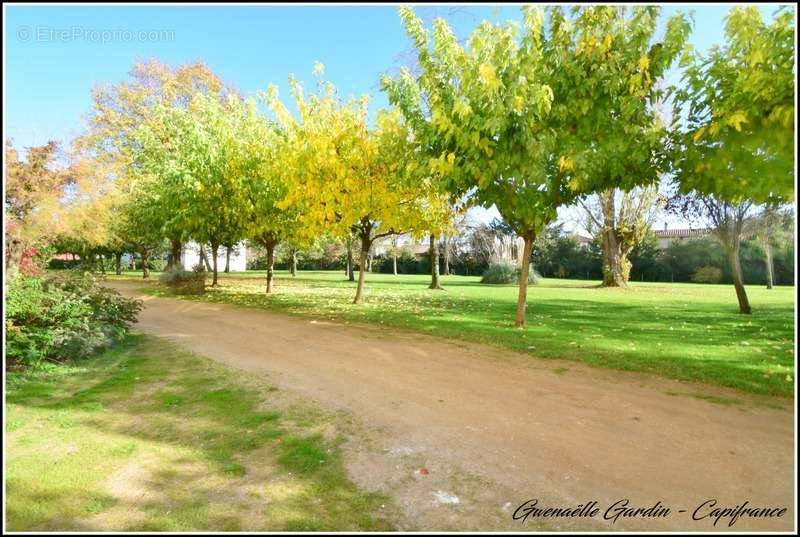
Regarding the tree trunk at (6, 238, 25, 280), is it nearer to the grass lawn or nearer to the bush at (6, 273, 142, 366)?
the bush at (6, 273, 142, 366)

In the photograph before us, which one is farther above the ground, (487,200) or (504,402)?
(487,200)

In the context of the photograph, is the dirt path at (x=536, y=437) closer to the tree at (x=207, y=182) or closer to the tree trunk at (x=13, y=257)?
the tree trunk at (x=13, y=257)

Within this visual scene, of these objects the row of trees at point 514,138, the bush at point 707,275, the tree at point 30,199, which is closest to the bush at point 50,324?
the tree at point 30,199

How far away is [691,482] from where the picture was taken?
323cm

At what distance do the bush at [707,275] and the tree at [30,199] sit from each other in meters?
39.6

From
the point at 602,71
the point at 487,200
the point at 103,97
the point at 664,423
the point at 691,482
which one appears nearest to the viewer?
the point at 691,482

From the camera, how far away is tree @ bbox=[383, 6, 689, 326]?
803 cm

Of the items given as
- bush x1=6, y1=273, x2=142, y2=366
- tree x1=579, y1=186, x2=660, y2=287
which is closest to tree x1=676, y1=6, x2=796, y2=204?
bush x1=6, y1=273, x2=142, y2=366

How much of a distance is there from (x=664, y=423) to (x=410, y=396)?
2.62m

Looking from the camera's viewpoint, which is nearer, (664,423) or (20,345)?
(664,423)

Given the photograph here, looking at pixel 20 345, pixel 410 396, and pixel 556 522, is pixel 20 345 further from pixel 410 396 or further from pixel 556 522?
pixel 556 522

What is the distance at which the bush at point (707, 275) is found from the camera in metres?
33.7

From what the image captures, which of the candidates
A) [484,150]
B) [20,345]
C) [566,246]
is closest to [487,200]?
[484,150]

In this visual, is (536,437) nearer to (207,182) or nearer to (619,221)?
(207,182)
